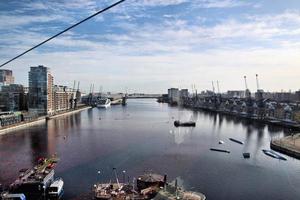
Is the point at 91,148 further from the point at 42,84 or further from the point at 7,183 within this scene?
the point at 42,84

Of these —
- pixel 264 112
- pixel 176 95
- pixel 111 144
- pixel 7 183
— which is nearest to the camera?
pixel 7 183

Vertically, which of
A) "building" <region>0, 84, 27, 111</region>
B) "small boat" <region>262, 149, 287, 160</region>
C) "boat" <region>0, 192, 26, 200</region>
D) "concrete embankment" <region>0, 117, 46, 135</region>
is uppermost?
"building" <region>0, 84, 27, 111</region>

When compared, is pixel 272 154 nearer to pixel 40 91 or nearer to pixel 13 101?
pixel 40 91

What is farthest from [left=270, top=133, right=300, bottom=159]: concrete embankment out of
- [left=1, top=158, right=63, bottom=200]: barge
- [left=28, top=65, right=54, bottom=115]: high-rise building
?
[left=28, top=65, right=54, bottom=115]: high-rise building

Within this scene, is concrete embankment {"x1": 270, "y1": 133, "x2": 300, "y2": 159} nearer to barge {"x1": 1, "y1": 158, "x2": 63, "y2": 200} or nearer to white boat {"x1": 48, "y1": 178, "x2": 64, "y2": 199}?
white boat {"x1": 48, "y1": 178, "x2": 64, "y2": 199}

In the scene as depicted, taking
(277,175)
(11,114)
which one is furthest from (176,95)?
(277,175)

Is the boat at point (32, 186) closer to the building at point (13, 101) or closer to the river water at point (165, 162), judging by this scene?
the river water at point (165, 162)

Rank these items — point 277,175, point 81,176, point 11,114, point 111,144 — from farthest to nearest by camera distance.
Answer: point 11,114, point 111,144, point 277,175, point 81,176

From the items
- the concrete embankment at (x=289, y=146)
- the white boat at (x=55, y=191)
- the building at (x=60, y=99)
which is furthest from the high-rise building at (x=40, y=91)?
the white boat at (x=55, y=191)
